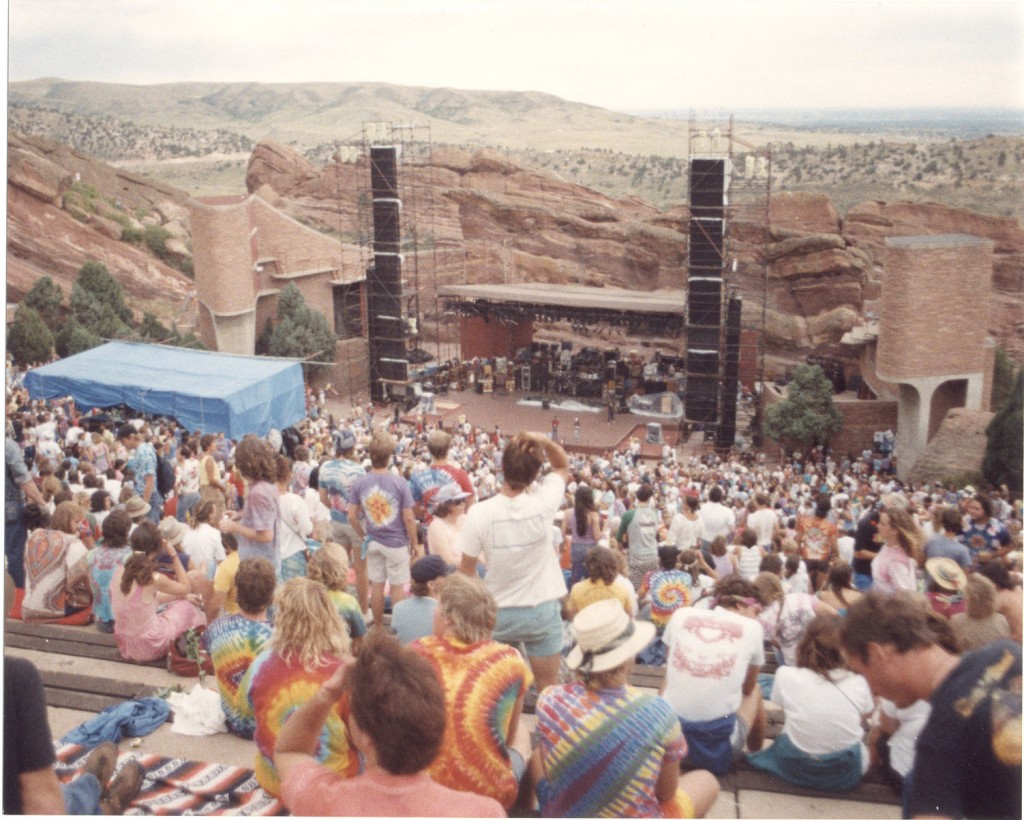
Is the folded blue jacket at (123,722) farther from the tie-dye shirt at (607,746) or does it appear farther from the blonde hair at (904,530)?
the blonde hair at (904,530)

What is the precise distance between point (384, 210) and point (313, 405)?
541 centimetres

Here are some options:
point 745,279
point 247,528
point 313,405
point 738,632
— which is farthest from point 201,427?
point 745,279

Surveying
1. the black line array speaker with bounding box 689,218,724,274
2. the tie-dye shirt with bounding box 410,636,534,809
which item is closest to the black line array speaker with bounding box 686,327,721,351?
the black line array speaker with bounding box 689,218,724,274

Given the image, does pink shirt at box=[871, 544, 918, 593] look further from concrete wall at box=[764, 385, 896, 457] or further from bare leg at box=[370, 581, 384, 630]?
concrete wall at box=[764, 385, 896, 457]

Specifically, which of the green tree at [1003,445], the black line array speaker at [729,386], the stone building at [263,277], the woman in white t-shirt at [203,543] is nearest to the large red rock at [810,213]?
the black line array speaker at [729,386]

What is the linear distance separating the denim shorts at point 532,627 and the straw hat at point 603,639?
1.07 metres

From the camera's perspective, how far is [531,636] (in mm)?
4457

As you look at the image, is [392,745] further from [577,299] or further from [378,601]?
[577,299]

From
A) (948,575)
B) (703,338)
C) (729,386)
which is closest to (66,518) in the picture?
(948,575)

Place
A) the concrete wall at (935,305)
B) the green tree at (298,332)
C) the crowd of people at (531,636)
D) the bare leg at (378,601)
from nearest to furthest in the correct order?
1. the crowd of people at (531,636)
2. the bare leg at (378,601)
3. the concrete wall at (935,305)
4. the green tree at (298,332)

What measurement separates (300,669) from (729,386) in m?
21.4

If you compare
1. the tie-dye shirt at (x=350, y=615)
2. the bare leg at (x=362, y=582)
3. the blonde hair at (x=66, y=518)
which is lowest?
the bare leg at (x=362, y=582)

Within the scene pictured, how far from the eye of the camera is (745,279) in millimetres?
32750

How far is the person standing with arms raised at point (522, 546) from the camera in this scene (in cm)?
436
